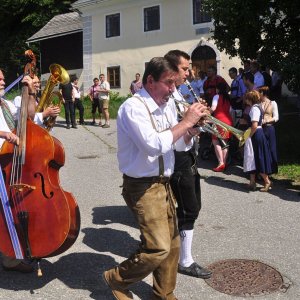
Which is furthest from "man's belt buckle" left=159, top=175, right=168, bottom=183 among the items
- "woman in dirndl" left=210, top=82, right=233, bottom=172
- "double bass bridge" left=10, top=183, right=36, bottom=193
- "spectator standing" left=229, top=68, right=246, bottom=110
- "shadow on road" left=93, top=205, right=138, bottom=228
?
"spectator standing" left=229, top=68, right=246, bottom=110

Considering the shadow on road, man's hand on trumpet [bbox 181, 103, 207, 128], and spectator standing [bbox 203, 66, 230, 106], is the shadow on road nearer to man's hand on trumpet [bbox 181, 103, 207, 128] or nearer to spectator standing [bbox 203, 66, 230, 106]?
man's hand on trumpet [bbox 181, 103, 207, 128]

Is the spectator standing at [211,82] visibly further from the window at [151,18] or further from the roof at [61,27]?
the roof at [61,27]

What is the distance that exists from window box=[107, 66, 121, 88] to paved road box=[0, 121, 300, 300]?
1682 centimetres

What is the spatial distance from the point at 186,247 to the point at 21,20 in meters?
34.6

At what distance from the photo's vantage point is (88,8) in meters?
25.5

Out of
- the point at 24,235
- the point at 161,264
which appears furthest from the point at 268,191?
the point at 24,235

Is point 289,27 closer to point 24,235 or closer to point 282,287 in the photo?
point 282,287

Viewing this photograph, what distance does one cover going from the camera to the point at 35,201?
367cm

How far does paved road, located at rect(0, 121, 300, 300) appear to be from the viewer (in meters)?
3.93

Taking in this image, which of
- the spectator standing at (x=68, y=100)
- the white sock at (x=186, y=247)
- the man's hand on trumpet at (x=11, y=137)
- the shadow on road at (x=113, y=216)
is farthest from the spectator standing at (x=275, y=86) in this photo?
the man's hand on trumpet at (x=11, y=137)

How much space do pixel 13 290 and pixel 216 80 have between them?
21.3ft

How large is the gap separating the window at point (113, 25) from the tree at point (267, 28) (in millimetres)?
14626

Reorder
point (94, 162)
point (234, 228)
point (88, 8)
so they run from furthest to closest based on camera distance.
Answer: point (88, 8), point (94, 162), point (234, 228)

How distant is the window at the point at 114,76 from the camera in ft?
82.3
